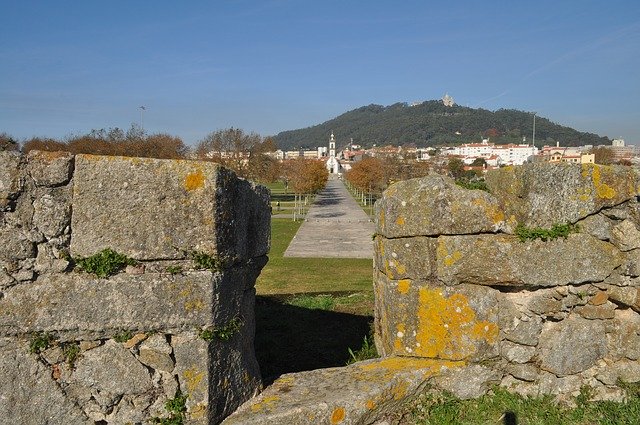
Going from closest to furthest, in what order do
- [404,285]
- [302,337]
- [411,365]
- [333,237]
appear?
[411,365], [404,285], [302,337], [333,237]

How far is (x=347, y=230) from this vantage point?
31.2 meters

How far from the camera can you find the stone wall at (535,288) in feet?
15.2

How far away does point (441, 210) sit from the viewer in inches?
185

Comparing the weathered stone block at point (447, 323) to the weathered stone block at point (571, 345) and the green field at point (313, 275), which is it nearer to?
the weathered stone block at point (571, 345)

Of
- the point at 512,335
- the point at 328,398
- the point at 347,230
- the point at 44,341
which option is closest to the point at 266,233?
the point at 328,398

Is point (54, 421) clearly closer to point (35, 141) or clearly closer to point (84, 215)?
point (84, 215)

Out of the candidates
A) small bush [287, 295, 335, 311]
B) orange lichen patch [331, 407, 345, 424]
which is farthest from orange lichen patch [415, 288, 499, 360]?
small bush [287, 295, 335, 311]

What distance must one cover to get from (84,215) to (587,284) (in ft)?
14.3

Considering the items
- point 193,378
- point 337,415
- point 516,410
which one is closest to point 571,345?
point 516,410

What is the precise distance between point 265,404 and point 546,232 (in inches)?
117

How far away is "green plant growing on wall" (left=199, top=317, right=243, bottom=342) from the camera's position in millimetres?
3682

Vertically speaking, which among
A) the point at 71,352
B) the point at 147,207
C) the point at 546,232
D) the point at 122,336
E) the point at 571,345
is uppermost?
the point at 147,207

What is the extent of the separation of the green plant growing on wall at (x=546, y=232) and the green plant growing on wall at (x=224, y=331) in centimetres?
271

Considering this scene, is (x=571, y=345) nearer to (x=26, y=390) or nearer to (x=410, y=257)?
(x=410, y=257)
